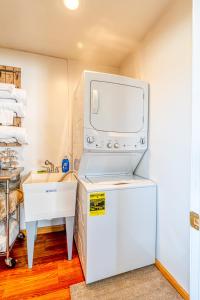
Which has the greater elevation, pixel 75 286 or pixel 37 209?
pixel 37 209

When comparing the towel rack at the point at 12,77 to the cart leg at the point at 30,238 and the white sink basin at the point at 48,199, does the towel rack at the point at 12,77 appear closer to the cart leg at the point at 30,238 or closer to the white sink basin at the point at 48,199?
the white sink basin at the point at 48,199

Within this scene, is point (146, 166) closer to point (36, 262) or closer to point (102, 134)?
point (102, 134)

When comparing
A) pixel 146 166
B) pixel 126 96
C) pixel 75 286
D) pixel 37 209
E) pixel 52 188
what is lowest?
pixel 75 286

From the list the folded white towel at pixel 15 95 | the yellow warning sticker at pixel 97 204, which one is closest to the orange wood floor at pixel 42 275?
the yellow warning sticker at pixel 97 204

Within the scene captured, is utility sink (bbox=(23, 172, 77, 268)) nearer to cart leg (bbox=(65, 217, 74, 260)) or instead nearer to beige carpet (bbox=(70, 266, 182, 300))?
cart leg (bbox=(65, 217, 74, 260))

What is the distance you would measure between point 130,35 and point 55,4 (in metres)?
0.90

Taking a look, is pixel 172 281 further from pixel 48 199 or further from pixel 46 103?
pixel 46 103

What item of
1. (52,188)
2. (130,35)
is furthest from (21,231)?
(130,35)

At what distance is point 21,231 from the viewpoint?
239 centimetres

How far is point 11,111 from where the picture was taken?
2.21m

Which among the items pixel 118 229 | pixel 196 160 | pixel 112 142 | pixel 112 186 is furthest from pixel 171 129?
pixel 118 229

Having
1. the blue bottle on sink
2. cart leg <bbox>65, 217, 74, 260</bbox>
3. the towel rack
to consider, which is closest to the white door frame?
cart leg <bbox>65, 217, 74, 260</bbox>

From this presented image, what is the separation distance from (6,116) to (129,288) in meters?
2.35

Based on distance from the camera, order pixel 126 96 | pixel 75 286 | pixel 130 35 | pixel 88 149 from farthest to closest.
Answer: pixel 130 35, pixel 126 96, pixel 88 149, pixel 75 286
